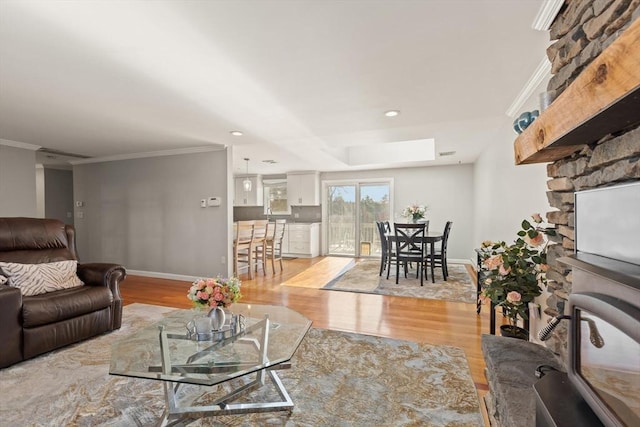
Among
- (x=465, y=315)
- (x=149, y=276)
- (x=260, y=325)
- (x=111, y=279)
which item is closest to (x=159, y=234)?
(x=149, y=276)

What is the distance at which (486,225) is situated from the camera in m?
4.71

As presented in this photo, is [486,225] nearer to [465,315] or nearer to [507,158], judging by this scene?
[507,158]

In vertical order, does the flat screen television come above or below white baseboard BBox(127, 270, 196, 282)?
above

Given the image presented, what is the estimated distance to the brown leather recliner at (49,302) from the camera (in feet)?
7.26

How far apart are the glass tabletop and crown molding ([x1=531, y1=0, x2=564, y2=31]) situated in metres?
2.29

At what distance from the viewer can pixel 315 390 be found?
1.93 m

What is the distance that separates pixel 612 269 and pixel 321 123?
3.10 meters

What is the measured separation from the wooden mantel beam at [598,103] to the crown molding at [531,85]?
113cm

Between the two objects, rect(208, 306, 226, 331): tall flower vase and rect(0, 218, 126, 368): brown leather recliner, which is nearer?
rect(208, 306, 226, 331): tall flower vase

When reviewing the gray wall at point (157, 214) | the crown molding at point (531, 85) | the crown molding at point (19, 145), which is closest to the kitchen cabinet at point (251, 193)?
the gray wall at point (157, 214)

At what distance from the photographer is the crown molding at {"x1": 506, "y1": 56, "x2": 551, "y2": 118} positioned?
84.9 inches

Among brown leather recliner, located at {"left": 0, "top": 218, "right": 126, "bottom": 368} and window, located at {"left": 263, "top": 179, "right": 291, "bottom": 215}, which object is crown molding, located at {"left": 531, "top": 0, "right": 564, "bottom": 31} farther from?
window, located at {"left": 263, "top": 179, "right": 291, "bottom": 215}

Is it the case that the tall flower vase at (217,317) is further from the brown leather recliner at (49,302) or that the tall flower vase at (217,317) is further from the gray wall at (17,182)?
the gray wall at (17,182)

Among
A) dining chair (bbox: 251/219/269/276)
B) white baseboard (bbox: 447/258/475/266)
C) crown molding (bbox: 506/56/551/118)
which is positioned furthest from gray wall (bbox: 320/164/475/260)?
crown molding (bbox: 506/56/551/118)
